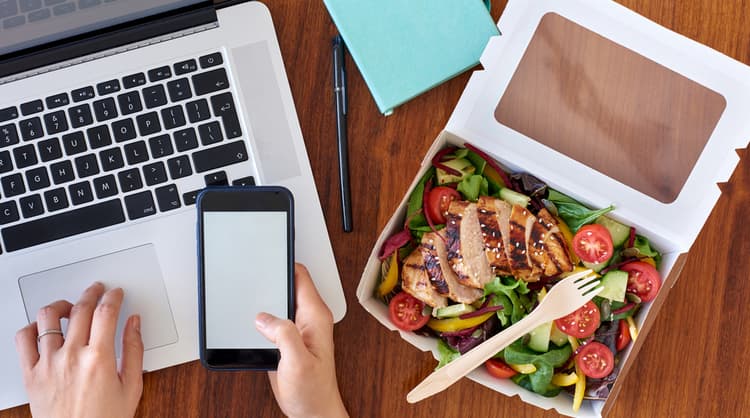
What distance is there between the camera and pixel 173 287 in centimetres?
72

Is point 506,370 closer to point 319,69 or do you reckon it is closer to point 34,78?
point 319,69

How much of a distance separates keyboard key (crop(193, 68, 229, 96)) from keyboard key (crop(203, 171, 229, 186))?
10 cm

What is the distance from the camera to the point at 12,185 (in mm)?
710

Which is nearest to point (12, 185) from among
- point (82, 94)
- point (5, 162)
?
point (5, 162)

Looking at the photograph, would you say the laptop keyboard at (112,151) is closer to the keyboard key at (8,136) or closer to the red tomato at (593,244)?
the keyboard key at (8,136)

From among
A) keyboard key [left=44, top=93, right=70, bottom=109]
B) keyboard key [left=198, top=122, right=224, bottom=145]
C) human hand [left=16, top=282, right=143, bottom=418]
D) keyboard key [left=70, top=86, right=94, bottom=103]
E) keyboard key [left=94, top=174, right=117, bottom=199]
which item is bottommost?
human hand [left=16, top=282, right=143, bottom=418]

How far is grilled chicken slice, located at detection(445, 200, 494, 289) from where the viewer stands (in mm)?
685

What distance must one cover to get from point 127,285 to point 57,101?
0.23 metres

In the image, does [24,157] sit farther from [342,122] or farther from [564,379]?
[564,379]

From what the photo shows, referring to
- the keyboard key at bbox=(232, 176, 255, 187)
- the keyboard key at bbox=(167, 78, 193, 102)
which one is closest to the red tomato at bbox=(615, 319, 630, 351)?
the keyboard key at bbox=(232, 176, 255, 187)

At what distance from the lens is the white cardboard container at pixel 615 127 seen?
67 cm

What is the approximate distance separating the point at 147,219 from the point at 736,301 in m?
0.71

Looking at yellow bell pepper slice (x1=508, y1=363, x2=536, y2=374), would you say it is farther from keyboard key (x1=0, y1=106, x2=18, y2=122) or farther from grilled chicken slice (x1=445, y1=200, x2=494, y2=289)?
keyboard key (x1=0, y1=106, x2=18, y2=122)

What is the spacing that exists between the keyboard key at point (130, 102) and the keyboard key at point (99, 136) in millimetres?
29
